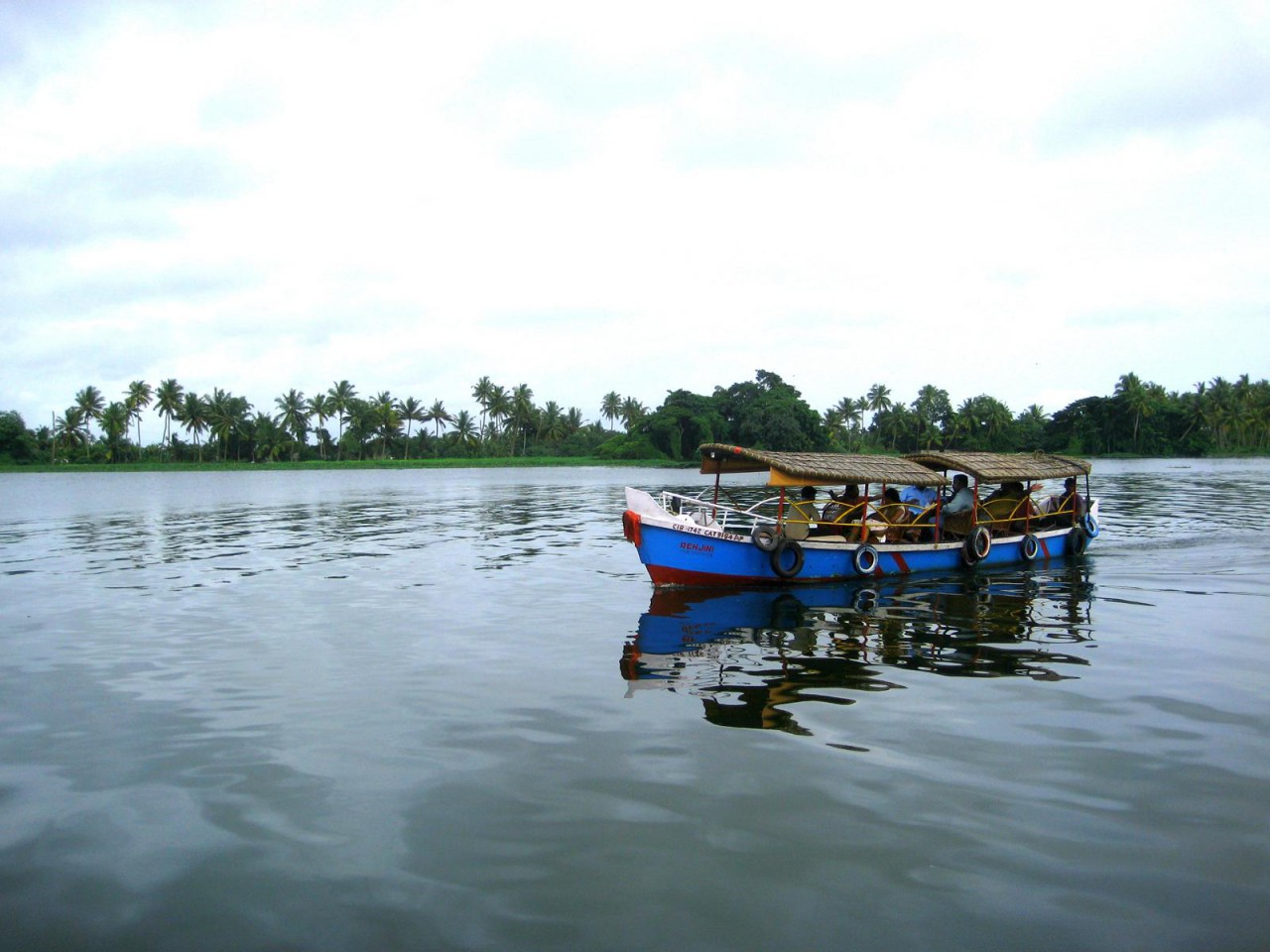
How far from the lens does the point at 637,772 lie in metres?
7.73

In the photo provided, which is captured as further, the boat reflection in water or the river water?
the boat reflection in water

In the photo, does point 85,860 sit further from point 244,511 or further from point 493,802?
point 244,511

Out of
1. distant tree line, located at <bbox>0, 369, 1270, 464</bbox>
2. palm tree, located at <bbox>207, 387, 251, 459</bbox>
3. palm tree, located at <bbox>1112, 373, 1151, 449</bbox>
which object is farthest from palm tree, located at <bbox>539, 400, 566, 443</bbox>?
palm tree, located at <bbox>1112, 373, 1151, 449</bbox>

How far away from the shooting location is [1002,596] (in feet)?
55.3

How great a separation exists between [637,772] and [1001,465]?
15852 mm

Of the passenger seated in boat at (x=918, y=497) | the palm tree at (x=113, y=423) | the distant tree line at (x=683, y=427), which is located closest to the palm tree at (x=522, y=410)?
the distant tree line at (x=683, y=427)

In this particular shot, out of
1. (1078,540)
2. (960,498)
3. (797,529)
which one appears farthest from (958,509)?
(797,529)

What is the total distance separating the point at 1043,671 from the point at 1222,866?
16.9 ft

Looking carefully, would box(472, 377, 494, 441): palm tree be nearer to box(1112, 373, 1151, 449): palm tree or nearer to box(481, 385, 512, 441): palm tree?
box(481, 385, 512, 441): palm tree

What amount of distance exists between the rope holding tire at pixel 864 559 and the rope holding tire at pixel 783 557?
1.41m

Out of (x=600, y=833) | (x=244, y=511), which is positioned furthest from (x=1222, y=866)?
(x=244, y=511)

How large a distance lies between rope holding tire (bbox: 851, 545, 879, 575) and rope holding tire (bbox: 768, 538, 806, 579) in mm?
1413

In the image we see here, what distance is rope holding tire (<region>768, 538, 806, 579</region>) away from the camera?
57.9 feet

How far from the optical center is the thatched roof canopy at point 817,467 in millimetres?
17781
